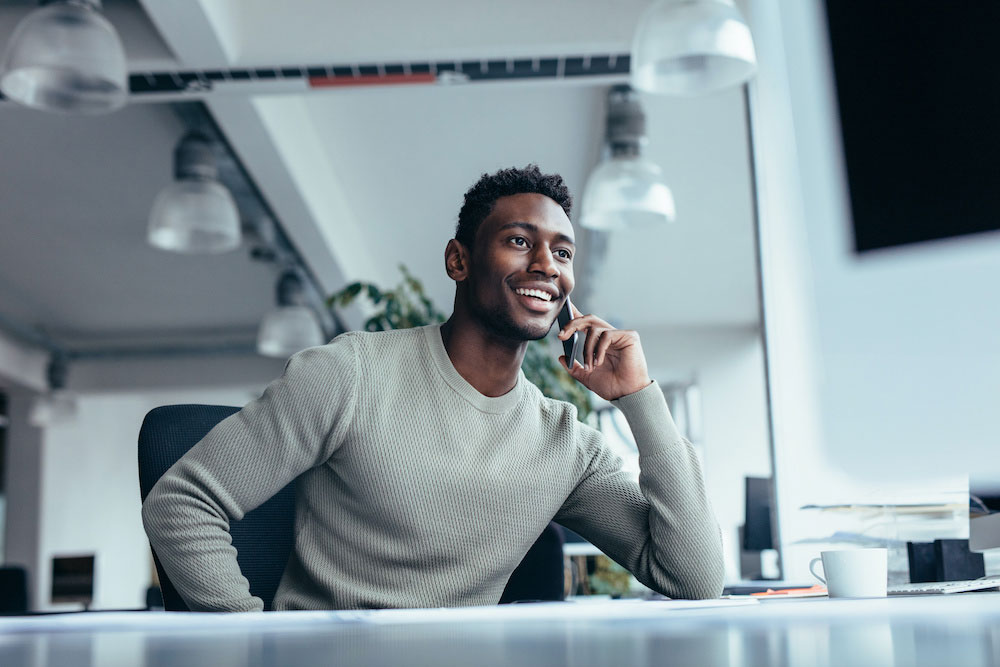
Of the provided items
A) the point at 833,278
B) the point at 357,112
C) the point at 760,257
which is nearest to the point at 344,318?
the point at 357,112

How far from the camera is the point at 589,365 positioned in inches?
60.6

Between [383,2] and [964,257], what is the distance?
2937 millimetres

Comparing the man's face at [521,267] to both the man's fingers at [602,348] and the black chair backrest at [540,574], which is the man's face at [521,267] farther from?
the black chair backrest at [540,574]

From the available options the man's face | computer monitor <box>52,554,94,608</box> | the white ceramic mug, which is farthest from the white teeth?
computer monitor <box>52,554,94,608</box>

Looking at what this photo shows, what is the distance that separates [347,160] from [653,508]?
4123 mm

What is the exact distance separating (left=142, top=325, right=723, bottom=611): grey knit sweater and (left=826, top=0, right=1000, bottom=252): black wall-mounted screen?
2.33 ft

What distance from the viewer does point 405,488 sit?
1347mm

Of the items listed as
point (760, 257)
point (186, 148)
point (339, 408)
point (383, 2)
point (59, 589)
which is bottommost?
point (59, 589)

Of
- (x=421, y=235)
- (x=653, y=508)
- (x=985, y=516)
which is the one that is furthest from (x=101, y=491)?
(x=985, y=516)

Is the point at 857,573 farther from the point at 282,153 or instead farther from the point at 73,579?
the point at 73,579

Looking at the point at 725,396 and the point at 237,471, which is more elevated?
the point at 725,396

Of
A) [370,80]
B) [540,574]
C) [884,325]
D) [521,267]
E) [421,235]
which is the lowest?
[540,574]

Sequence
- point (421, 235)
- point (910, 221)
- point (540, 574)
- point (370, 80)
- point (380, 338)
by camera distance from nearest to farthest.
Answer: point (910, 221) → point (380, 338) → point (540, 574) → point (370, 80) → point (421, 235)

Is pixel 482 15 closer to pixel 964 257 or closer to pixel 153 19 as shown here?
pixel 153 19
